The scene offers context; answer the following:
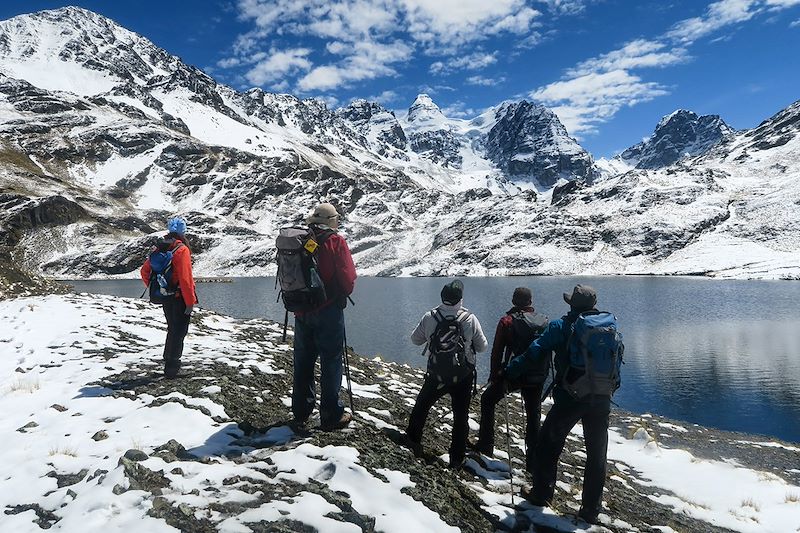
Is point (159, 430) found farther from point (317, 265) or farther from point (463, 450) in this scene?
point (463, 450)

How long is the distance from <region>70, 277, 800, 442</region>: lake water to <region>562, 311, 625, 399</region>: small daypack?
63.4 ft

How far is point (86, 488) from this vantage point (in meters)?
5.80

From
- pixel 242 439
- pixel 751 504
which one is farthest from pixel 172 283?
pixel 751 504

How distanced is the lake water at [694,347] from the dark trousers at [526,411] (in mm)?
17198

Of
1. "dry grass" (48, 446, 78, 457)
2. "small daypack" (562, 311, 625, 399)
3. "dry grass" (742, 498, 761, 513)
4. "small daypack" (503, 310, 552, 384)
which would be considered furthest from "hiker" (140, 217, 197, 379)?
"dry grass" (742, 498, 761, 513)

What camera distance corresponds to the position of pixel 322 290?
752 centimetres

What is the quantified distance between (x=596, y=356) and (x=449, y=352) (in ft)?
7.83

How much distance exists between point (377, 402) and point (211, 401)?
423 centimetres

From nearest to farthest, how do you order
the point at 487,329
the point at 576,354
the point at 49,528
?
1. the point at 49,528
2. the point at 576,354
3. the point at 487,329

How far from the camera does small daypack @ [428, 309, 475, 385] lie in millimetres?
8141

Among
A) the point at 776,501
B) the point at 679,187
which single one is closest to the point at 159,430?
the point at 776,501

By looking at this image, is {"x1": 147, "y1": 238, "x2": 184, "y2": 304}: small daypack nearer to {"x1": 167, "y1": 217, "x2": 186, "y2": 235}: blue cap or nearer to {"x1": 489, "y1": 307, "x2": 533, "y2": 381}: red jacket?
{"x1": 167, "y1": 217, "x2": 186, "y2": 235}: blue cap

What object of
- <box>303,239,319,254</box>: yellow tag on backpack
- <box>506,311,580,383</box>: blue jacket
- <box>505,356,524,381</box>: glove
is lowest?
<box>505,356,524,381</box>: glove

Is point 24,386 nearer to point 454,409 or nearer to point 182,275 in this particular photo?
point 182,275
